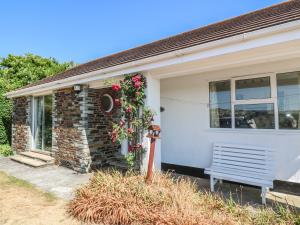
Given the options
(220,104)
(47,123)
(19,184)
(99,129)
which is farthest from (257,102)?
(47,123)

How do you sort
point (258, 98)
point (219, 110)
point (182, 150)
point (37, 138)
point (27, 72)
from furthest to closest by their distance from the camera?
point (27, 72) < point (37, 138) < point (182, 150) < point (219, 110) < point (258, 98)

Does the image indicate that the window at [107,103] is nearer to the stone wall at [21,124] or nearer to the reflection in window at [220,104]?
the reflection in window at [220,104]

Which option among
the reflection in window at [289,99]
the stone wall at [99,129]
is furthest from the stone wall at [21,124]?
the reflection in window at [289,99]

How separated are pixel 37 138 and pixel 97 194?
24.0 ft

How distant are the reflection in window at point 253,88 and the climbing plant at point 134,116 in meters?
2.32

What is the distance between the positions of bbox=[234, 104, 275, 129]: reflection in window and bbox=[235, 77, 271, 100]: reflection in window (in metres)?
0.23

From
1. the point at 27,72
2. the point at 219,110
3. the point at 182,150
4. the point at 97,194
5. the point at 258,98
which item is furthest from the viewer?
the point at 27,72

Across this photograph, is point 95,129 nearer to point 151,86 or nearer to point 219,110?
point 151,86

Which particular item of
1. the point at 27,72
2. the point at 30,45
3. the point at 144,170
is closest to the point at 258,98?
the point at 144,170

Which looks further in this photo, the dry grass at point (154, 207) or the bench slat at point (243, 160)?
the bench slat at point (243, 160)

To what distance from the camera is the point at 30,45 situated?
2148 centimetres

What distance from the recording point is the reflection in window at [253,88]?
5.65 meters

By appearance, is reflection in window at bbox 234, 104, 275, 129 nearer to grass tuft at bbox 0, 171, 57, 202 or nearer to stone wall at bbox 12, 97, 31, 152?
grass tuft at bbox 0, 171, 57, 202

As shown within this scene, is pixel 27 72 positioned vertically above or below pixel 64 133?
above
